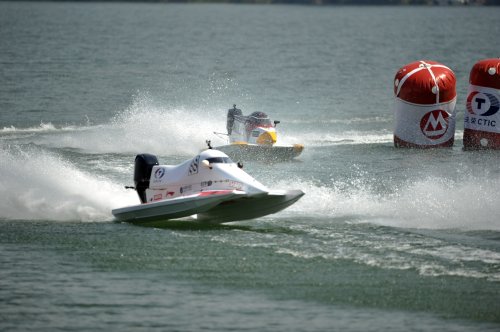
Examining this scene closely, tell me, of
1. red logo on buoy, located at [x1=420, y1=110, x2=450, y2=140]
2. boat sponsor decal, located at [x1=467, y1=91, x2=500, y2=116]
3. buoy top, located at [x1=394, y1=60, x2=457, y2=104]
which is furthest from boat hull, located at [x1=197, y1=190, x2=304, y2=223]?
boat sponsor decal, located at [x1=467, y1=91, x2=500, y2=116]

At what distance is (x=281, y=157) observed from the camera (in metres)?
26.0

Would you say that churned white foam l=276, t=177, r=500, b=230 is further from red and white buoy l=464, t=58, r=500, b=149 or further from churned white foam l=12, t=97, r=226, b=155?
churned white foam l=12, t=97, r=226, b=155

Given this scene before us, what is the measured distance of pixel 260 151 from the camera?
25797mm

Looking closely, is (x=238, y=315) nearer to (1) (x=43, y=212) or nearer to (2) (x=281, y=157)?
(1) (x=43, y=212)

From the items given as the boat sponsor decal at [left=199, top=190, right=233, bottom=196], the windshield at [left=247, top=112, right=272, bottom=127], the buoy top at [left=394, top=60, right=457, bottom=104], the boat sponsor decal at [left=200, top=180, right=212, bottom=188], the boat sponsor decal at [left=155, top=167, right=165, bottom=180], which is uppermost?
the buoy top at [left=394, top=60, right=457, bottom=104]

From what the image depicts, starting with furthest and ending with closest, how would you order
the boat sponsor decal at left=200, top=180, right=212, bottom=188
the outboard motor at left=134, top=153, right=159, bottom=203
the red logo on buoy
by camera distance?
the red logo on buoy → the outboard motor at left=134, top=153, right=159, bottom=203 → the boat sponsor decal at left=200, top=180, right=212, bottom=188

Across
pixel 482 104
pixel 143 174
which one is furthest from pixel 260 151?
pixel 143 174

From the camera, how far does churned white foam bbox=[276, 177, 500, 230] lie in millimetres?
18312

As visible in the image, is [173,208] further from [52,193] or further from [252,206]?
[52,193]

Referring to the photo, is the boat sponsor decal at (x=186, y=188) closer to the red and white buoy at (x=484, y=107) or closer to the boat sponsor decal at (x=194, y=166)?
the boat sponsor decal at (x=194, y=166)

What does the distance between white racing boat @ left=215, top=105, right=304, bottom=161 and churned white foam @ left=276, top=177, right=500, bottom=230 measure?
15.3 ft

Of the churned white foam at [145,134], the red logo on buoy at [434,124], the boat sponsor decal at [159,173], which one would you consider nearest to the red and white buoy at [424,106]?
the red logo on buoy at [434,124]

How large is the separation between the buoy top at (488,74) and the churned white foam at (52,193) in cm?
1117

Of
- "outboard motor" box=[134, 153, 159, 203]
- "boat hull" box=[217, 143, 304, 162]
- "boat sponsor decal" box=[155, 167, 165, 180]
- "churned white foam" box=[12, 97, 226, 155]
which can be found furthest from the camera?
"churned white foam" box=[12, 97, 226, 155]
